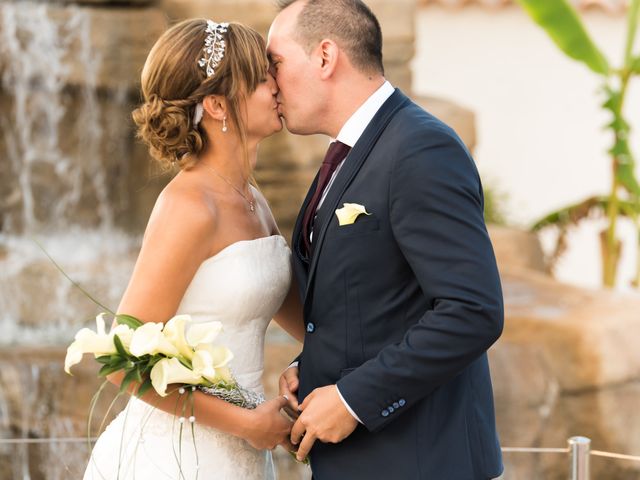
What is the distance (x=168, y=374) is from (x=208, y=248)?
469 mm

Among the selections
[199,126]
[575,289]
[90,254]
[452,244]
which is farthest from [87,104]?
[452,244]

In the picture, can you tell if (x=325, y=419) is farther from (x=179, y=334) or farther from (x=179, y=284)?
(x=179, y=284)

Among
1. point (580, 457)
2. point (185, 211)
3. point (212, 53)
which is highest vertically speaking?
point (212, 53)

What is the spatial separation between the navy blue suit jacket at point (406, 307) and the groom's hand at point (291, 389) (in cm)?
6

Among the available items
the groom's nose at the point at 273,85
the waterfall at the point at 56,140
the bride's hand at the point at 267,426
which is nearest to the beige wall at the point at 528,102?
the waterfall at the point at 56,140

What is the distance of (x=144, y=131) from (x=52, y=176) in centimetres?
706

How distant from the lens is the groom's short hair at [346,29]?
294 cm

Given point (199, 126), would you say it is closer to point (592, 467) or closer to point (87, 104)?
point (592, 467)

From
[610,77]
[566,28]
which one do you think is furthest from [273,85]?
[610,77]

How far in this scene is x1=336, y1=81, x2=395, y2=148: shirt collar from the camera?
2912mm

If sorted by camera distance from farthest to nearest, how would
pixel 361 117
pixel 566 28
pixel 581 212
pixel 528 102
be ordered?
pixel 528 102 → pixel 581 212 → pixel 566 28 → pixel 361 117

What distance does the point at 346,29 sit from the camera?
2.93m

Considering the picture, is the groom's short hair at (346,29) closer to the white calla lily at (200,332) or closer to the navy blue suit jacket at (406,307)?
the navy blue suit jacket at (406,307)

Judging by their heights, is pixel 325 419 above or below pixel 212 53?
below
